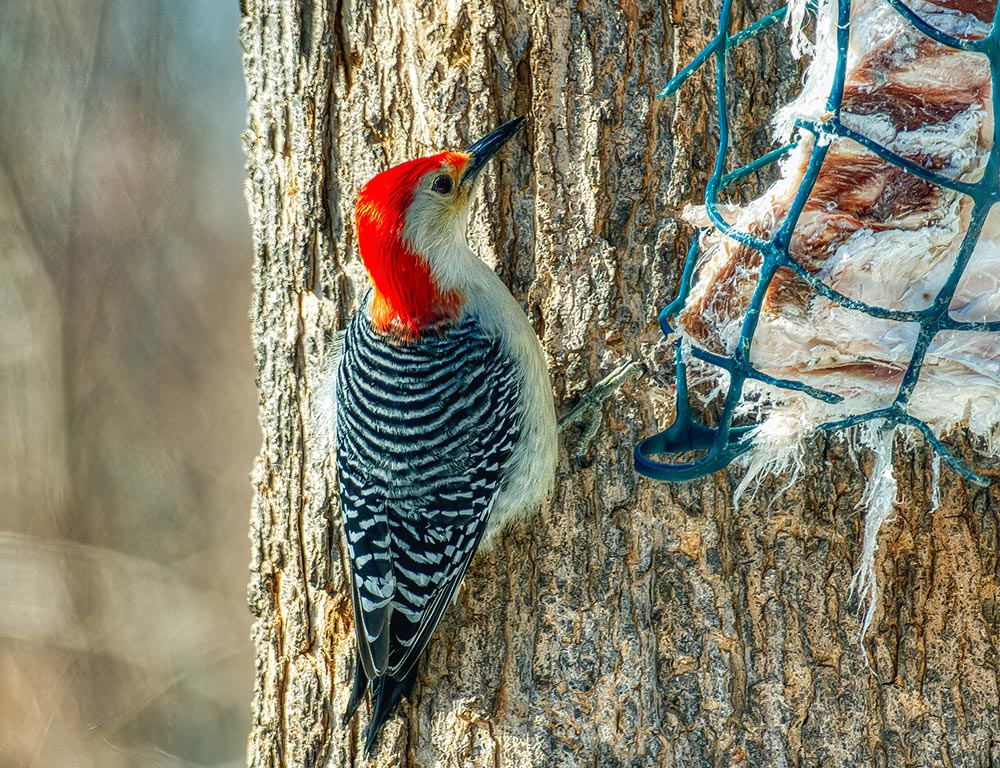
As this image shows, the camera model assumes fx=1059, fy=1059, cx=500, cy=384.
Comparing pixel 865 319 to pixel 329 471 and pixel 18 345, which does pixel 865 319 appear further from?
pixel 18 345

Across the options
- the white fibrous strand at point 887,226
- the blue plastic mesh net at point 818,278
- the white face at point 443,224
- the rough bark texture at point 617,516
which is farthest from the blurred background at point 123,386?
the white fibrous strand at point 887,226

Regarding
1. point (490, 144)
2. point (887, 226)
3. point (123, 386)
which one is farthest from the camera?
point (123, 386)

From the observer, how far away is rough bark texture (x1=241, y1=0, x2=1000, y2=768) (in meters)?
2.53

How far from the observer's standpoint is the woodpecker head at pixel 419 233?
255 cm

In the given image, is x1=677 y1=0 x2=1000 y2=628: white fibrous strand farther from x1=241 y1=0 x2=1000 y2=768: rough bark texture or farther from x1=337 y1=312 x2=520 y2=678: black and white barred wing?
x1=337 y1=312 x2=520 y2=678: black and white barred wing

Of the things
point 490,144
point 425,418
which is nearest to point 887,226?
point 490,144

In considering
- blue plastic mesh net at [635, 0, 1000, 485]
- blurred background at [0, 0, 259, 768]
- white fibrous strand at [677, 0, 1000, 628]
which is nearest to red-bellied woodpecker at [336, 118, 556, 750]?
blue plastic mesh net at [635, 0, 1000, 485]

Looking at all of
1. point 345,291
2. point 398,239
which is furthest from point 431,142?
point 345,291

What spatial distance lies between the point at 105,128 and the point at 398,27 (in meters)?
3.75

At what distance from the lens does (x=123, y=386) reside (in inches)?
238

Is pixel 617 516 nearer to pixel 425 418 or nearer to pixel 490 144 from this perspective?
pixel 425 418

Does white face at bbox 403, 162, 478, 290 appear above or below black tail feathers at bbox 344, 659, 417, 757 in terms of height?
above

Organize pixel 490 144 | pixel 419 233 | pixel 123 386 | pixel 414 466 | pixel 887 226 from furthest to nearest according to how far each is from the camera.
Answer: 1. pixel 123 386
2. pixel 414 466
3. pixel 419 233
4. pixel 490 144
5. pixel 887 226

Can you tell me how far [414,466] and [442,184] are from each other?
750 millimetres
